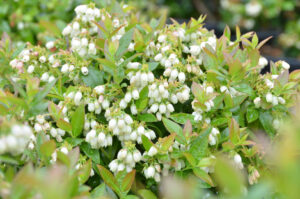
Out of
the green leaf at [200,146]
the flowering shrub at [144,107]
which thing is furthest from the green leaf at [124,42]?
the green leaf at [200,146]

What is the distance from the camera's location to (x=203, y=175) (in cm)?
116

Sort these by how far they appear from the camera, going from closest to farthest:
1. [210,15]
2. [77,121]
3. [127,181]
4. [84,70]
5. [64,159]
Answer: [64,159], [127,181], [77,121], [84,70], [210,15]

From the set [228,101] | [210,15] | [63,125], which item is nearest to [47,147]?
[63,125]

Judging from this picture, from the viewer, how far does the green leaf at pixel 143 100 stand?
1298 millimetres

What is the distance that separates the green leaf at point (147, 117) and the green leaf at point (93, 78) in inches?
7.8

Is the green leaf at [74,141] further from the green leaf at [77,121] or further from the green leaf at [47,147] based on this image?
the green leaf at [47,147]

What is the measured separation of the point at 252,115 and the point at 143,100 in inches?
15.5

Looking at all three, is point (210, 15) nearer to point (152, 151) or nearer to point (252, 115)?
point (252, 115)

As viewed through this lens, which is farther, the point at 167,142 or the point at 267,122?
the point at 267,122

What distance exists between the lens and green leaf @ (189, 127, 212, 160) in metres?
1.19

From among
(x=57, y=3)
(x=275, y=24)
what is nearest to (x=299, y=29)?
(x=275, y=24)

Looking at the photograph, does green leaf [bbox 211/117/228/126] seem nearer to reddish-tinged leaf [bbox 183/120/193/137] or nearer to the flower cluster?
reddish-tinged leaf [bbox 183/120/193/137]

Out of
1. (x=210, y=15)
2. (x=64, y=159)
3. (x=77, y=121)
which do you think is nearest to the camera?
(x=64, y=159)

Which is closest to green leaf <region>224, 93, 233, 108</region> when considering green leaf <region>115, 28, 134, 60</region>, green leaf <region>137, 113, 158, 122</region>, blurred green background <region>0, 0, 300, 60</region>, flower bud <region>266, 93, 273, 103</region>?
flower bud <region>266, 93, 273, 103</region>
